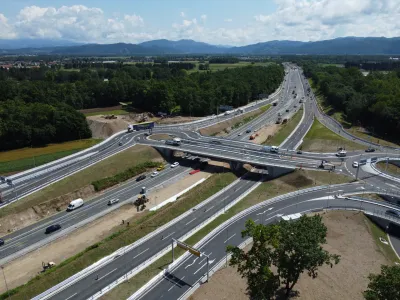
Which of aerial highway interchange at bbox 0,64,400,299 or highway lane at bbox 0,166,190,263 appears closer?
aerial highway interchange at bbox 0,64,400,299

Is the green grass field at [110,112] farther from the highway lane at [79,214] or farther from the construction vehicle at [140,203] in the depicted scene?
the construction vehicle at [140,203]

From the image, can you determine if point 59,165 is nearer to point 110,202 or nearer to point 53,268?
point 110,202

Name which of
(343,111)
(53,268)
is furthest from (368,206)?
(343,111)

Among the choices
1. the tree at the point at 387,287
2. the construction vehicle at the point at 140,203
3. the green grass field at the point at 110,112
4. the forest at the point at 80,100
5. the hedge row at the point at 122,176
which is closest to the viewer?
the tree at the point at 387,287

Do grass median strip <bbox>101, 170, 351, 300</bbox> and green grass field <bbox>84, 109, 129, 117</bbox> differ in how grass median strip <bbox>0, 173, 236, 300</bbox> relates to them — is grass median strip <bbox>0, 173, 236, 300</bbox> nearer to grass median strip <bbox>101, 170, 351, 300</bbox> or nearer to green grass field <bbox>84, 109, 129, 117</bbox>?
grass median strip <bbox>101, 170, 351, 300</bbox>

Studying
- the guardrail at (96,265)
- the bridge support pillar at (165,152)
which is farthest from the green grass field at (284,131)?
the guardrail at (96,265)

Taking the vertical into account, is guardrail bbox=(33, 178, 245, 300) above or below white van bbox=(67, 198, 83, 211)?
above

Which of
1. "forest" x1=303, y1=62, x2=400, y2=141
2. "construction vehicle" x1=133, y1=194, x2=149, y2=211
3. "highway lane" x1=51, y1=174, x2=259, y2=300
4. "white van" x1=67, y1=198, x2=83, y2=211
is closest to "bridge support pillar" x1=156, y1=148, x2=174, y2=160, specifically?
"construction vehicle" x1=133, y1=194, x2=149, y2=211
